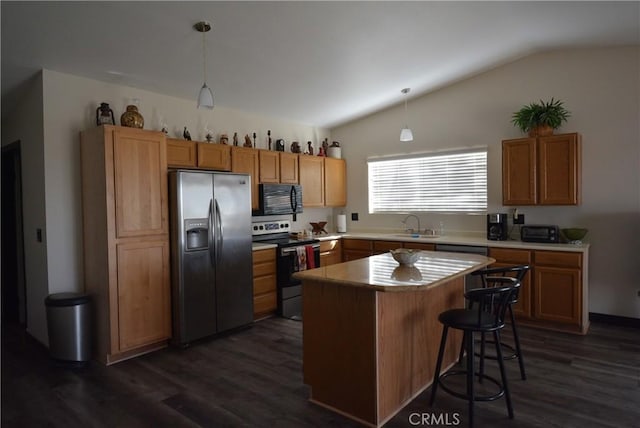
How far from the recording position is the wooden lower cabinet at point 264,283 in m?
4.50

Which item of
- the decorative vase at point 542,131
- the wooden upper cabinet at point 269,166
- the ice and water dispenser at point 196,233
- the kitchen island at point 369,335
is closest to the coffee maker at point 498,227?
the decorative vase at point 542,131

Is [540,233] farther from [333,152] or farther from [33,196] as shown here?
[33,196]

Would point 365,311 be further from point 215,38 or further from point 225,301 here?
point 215,38

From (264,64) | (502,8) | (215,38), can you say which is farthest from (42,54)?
(502,8)

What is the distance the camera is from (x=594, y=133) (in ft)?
14.0

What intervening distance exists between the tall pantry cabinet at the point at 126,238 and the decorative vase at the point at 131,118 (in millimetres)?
156

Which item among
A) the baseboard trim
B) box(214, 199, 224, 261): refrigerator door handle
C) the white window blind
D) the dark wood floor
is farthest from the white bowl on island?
the baseboard trim

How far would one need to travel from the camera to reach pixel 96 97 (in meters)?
3.74

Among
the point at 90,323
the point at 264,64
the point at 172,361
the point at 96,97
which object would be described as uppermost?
the point at 264,64

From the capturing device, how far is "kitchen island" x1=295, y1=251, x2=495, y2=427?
234cm

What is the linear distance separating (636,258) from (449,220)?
6.53 ft

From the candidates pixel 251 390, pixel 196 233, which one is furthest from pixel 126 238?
pixel 251 390

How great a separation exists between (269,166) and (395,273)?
2.93 meters

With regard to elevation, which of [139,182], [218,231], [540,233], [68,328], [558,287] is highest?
[139,182]
